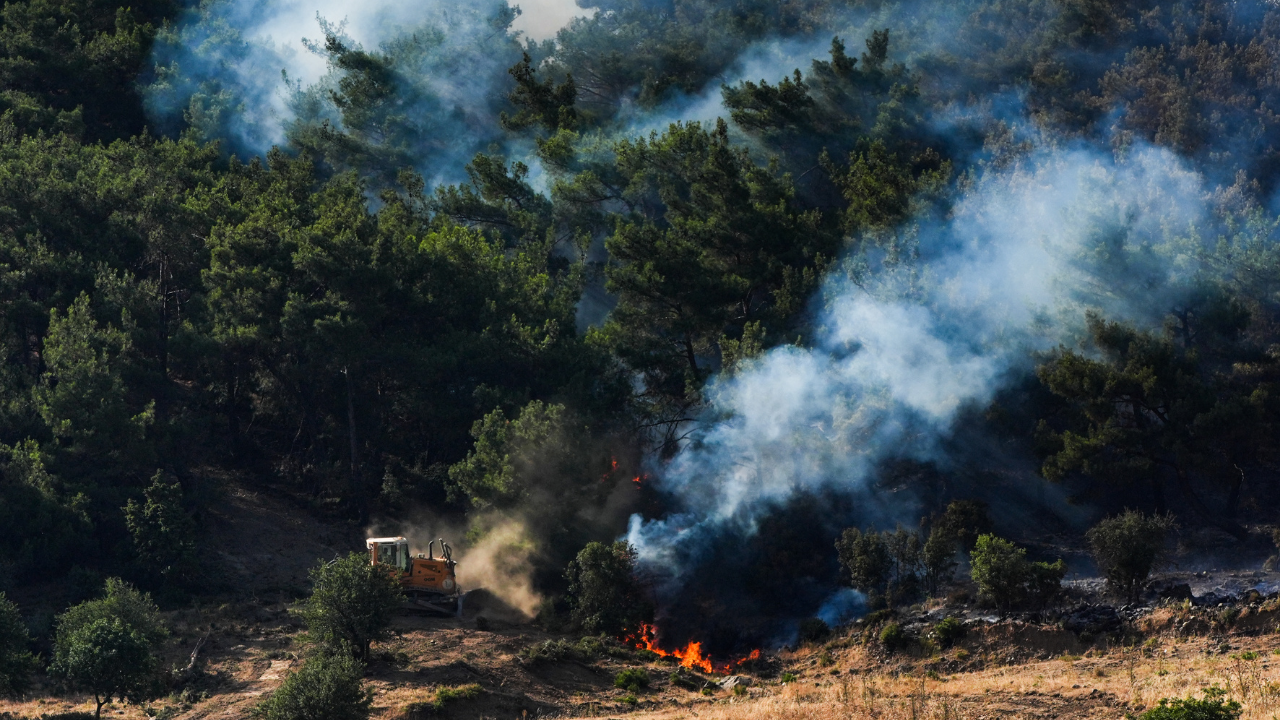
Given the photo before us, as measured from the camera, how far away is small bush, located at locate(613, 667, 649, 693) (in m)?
32.8

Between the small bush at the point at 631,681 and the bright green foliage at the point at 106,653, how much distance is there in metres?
10.5

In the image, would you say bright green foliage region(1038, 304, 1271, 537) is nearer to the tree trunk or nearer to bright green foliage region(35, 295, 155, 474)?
the tree trunk

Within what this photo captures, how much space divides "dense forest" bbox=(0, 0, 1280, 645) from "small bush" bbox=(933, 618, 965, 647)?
572 cm

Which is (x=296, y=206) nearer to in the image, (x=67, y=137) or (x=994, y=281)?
(x=67, y=137)

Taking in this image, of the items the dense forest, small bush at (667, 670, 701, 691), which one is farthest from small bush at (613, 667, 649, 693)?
the dense forest

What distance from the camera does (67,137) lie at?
62.9m

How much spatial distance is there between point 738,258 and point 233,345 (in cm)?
1798

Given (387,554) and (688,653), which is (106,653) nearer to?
(387,554)

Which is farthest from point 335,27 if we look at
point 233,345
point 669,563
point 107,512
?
point 669,563

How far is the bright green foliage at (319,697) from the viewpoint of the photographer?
88.0ft

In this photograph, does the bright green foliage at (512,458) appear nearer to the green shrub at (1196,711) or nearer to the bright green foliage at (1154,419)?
the bright green foliage at (1154,419)

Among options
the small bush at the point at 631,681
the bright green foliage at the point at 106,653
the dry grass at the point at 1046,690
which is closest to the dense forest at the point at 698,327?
the small bush at the point at 631,681

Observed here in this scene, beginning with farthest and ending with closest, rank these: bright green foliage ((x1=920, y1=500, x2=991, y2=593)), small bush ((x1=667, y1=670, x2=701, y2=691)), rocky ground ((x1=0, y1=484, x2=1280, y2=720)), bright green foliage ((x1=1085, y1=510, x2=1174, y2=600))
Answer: bright green foliage ((x1=920, y1=500, x2=991, y2=593))
bright green foliage ((x1=1085, y1=510, x2=1174, y2=600))
small bush ((x1=667, y1=670, x2=701, y2=691))
rocky ground ((x1=0, y1=484, x2=1280, y2=720))

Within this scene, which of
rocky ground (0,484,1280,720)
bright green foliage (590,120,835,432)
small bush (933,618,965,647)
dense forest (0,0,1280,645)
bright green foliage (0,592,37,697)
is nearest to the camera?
rocky ground (0,484,1280,720)
